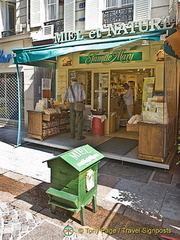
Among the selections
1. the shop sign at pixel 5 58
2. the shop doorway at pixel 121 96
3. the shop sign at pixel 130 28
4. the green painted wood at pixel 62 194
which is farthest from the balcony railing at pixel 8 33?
the green painted wood at pixel 62 194

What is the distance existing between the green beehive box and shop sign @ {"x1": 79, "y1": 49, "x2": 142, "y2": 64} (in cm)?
498

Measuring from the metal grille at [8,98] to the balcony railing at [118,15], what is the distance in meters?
5.51

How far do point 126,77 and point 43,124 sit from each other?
18.0 ft

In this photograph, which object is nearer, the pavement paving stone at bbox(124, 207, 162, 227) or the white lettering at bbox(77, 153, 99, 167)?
the white lettering at bbox(77, 153, 99, 167)

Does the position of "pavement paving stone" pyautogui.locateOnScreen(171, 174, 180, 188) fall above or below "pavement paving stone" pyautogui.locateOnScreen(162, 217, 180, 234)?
above

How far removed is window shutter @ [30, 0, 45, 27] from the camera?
952 centimetres

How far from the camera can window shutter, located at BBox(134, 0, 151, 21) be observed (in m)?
7.15

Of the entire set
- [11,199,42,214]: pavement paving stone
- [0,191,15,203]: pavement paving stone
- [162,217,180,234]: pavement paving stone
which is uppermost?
[0,191,15,203]: pavement paving stone

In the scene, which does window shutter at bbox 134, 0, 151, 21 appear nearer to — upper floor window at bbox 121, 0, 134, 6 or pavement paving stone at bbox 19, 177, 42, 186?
upper floor window at bbox 121, 0, 134, 6

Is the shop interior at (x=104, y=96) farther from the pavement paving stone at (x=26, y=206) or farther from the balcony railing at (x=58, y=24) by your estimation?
the pavement paving stone at (x=26, y=206)

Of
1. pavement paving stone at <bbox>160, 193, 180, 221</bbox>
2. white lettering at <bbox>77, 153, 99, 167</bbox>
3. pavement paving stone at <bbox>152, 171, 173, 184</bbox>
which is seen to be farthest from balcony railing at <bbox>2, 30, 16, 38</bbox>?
pavement paving stone at <bbox>160, 193, 180, 221</bbox>

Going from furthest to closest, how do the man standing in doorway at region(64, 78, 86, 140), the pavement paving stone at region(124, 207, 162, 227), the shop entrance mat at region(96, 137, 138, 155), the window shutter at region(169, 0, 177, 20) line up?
the man standing in doorway at region(64, 78, 86, 140), the window shutter at region(169, 0, 177, 20), the shop entrance mat at region(96, 137, 138, 155), the pavement paving stone at region(124, 207, 162, 227)

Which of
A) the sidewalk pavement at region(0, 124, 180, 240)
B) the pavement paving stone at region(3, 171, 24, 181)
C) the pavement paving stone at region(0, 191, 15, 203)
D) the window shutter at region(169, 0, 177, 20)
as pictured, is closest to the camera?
the sidewalk pavement at region(0, 124, 180, 240)

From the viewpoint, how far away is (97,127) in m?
7.84
